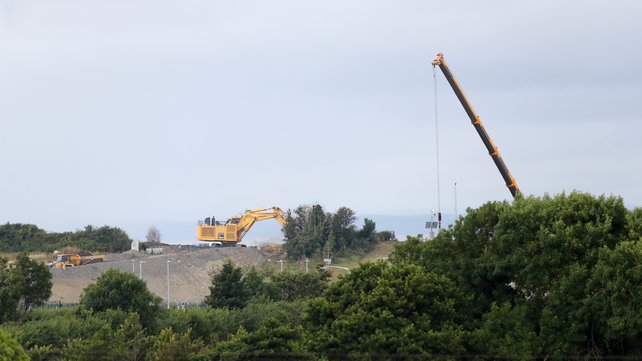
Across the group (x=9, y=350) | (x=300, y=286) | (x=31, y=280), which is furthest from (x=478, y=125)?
(x=9, y=350)

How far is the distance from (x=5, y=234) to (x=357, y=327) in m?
81.2

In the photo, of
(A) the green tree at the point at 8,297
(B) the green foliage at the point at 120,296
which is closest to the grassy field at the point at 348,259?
(A) the green tree at the point at 8,297

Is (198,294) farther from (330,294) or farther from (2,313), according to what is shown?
(330,294)

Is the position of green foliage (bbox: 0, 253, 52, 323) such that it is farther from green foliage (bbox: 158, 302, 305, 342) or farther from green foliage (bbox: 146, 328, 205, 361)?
green foliage (bbox: 146, 328, 205, 361)

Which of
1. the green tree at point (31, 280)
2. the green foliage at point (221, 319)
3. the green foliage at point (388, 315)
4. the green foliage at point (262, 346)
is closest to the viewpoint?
the green foliage at point (262, 346)

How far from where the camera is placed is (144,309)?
1645 inches

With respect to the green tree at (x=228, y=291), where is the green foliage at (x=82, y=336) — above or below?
below

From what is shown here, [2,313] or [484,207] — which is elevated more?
[484,207]

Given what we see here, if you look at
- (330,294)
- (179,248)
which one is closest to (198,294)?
(179,248)

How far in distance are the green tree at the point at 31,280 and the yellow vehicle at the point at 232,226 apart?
197ft

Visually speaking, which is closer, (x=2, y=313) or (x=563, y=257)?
(x=563, y=257)

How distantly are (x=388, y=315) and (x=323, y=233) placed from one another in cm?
7147

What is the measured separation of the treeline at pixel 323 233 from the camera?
325ft

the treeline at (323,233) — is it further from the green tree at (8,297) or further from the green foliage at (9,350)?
the green foliage at (9,350)
